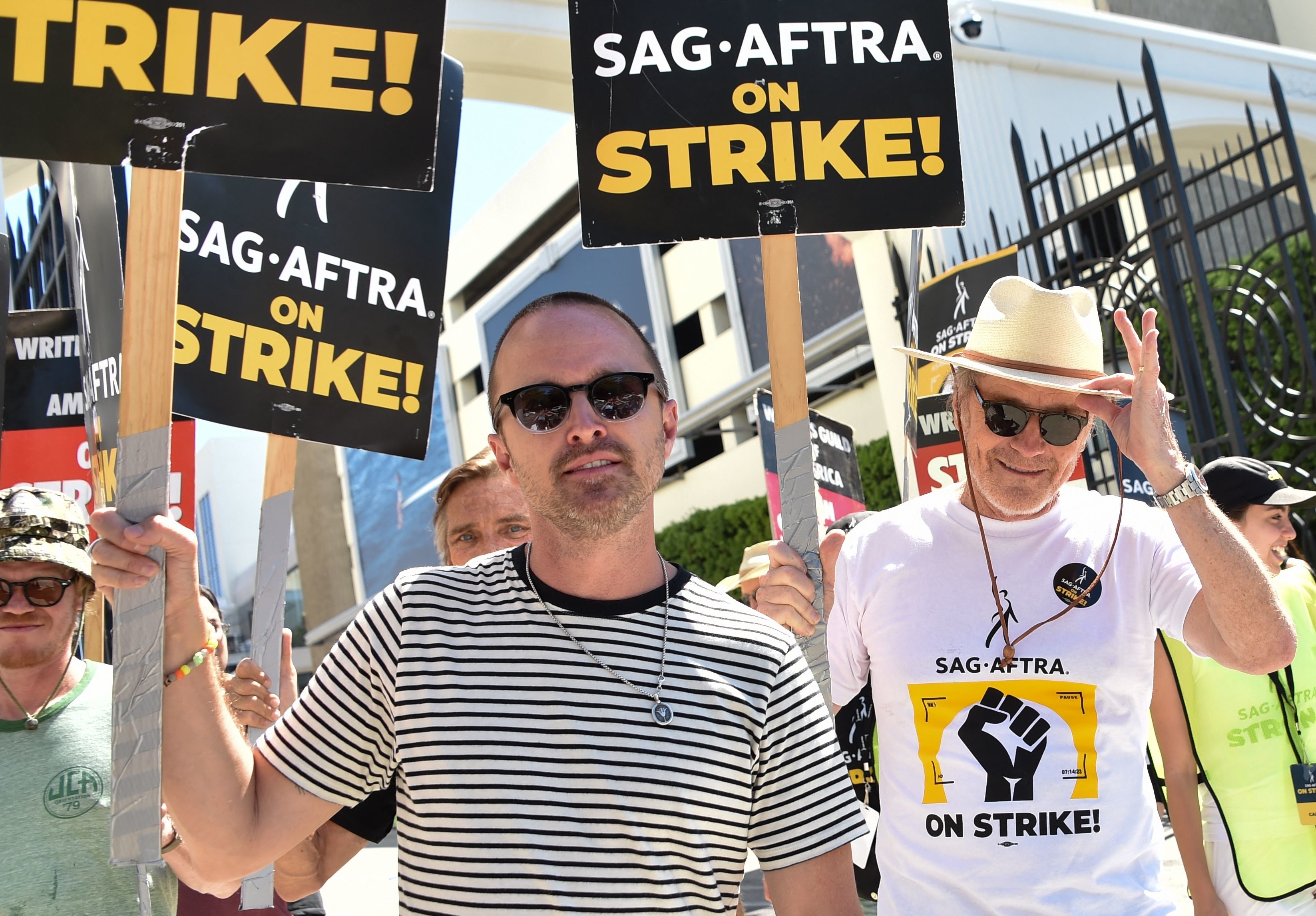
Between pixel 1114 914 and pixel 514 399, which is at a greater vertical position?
pixel 514 399

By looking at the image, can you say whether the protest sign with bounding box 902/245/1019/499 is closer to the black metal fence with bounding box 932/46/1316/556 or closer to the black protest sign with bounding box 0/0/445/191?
the black metal fence with bounding box 932/46/1316/556

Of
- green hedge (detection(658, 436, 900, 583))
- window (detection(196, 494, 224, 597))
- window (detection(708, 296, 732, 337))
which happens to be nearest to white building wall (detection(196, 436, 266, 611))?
window (detection(196, 494, 224, 597))

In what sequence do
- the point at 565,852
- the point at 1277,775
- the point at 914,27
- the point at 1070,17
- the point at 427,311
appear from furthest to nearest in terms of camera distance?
1. the point at 1070,17
2. the point at 1277,775
3. the point at 427,311
4. the point at 914,27
5. the point at 565,852

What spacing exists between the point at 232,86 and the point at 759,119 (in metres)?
1.05

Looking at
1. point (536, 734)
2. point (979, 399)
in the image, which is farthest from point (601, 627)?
point (979, 399)

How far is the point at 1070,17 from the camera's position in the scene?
11602 mm

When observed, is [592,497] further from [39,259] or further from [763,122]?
[39,259]

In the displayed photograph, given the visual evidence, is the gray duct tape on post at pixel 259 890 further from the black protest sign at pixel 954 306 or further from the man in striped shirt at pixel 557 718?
the black protest sign at pixel 954 306

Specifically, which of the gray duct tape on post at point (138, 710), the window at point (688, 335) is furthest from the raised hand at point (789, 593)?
the window at point (688, 335)

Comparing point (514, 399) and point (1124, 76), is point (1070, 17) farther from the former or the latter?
point (514, 399)

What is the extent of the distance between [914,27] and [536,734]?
1679 millimetres

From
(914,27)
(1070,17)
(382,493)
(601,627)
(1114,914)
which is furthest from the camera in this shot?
(382,493)

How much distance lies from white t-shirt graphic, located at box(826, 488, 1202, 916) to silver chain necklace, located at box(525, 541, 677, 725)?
764 millimetres

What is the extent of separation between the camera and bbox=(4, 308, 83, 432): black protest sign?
4.57 meters
